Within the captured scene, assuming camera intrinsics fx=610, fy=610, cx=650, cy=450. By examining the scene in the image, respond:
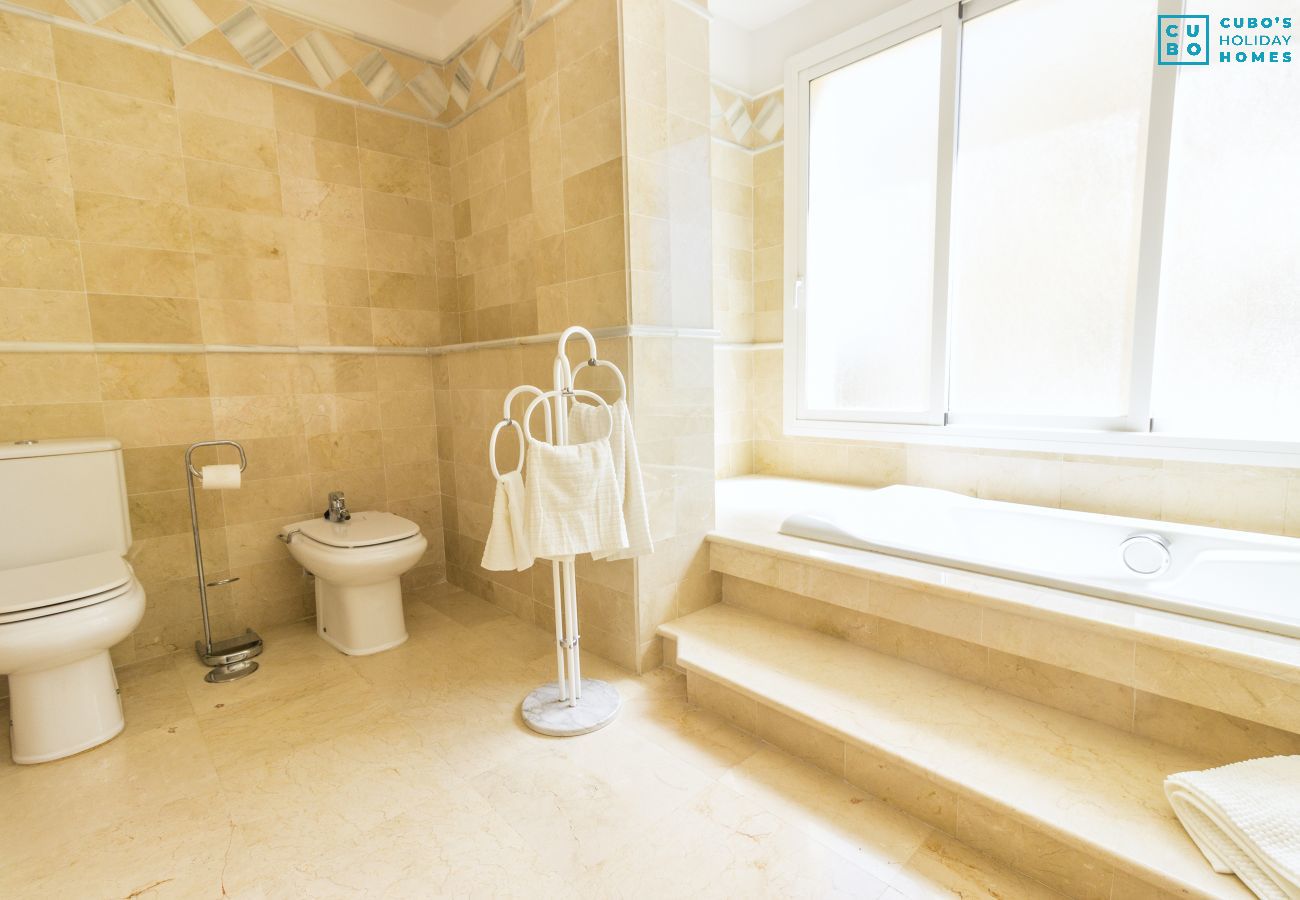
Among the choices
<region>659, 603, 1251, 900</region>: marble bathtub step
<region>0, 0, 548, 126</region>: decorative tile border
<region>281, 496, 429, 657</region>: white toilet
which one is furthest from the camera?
<region>281, 496, 429, 657</region>: white toilet

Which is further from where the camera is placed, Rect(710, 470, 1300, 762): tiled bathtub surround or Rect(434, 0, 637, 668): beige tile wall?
Rect(434, 0, 637, 668): beige tile wall

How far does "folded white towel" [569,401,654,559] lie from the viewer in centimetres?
182

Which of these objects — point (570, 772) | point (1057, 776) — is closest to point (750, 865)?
point (570, 772)

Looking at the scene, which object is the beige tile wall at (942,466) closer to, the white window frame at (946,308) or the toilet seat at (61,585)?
the white window frame at (946,308)

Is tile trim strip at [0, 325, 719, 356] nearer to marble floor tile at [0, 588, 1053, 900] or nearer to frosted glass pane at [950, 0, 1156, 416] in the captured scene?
marble floor tile at [0, 588, 1053, 900]

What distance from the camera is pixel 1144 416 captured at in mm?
2219

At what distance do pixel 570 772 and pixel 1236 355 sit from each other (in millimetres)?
2522

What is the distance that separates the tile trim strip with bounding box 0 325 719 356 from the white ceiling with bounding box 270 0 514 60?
1.36m

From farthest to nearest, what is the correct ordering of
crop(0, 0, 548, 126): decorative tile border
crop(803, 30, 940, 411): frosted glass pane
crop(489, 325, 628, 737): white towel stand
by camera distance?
crop(803, 30, 940, 411): frosted glass pane
crop(0, 0, 548, 126): decorative tile border
crop(489, 325, 628, 737): white towel stand

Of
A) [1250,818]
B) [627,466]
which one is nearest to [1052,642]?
[1250,818]

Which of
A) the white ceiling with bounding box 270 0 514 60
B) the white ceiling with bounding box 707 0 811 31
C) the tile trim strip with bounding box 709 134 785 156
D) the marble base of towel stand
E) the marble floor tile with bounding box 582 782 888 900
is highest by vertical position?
the white ceiling with bounding box 707 0 811 31

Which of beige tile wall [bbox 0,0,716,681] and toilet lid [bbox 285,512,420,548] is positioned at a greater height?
beige tile wall [bbox 0,0,716,681]

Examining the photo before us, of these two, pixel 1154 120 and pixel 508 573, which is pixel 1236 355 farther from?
pixel 508 573

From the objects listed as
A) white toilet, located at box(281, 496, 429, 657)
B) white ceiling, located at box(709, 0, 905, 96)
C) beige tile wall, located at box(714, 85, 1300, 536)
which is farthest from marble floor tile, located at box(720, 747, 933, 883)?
white ceiling, located at box(709, 0, 905, 96)
